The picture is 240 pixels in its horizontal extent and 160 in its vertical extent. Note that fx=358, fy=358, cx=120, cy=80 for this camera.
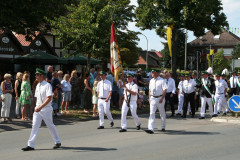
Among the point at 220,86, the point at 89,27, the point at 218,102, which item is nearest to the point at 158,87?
the point at 218,102

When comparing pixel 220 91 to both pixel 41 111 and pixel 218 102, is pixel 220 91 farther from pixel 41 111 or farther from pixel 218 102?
pixel 41 111

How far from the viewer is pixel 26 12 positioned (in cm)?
2005

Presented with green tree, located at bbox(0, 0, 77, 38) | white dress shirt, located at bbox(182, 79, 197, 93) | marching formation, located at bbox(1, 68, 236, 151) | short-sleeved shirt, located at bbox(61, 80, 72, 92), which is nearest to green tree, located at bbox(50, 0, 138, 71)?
green tree, located at bbox(0, 0, 77, 38)

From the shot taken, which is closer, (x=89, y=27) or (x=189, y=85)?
(x=189, y=85)

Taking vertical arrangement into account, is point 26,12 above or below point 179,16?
below

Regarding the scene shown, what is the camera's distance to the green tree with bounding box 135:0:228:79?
22906mm

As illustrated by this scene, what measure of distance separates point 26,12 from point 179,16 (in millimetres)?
9942

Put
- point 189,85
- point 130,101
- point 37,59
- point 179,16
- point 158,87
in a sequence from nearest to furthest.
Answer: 1. point 158,87
2. point 130,101
3. point 189,85
4. point 179,16
5. point 37,59

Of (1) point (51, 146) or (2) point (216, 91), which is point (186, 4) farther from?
(1) point (51, 146)

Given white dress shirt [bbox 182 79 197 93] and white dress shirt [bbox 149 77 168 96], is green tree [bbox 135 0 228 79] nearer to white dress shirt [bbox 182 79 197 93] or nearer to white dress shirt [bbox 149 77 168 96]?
white dress shirt [bbox 182 79 197 93]

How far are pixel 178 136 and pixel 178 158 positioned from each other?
9.26 ft

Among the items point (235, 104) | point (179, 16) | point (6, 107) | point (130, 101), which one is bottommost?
Result: point (6, 107)

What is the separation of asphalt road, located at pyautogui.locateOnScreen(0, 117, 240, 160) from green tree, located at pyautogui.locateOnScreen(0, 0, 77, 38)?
8953 millimetres

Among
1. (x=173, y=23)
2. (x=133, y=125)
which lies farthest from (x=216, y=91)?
(x=173, y=23)
